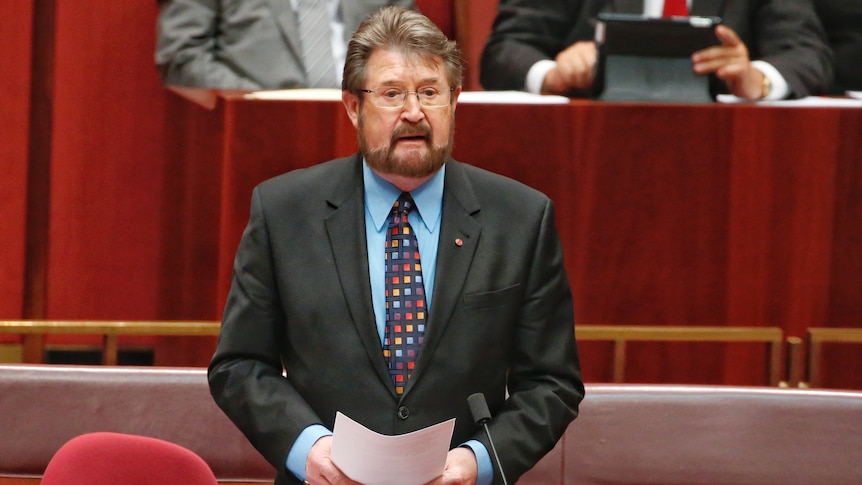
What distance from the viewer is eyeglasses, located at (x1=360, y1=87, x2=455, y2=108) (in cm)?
122

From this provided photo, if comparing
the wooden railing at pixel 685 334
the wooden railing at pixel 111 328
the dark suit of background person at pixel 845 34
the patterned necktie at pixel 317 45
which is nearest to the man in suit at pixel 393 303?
the wooden railing at pixel 685 334

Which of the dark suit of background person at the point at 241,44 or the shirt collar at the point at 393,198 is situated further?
the dark suit of background person at the point at 241,44

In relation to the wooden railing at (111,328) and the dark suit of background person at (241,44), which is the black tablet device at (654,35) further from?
the wooden railing at (111,328)

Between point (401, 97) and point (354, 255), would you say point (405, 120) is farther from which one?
point (354, 255)

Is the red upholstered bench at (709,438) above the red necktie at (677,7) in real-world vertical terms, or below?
below

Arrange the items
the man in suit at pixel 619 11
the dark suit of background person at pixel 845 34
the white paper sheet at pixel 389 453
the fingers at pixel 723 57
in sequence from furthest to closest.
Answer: the dark suit of background person at pixel 845 34 < the man in suit at pixel 619 11 < the fingers at pixel 723 57 < the white paper sheet at pixel 389 453

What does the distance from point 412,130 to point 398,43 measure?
3.8 inches

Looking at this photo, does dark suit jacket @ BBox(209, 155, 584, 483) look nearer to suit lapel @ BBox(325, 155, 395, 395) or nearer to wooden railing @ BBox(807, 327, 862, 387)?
suit lapel @ BBox(325, 155, 395, 395)

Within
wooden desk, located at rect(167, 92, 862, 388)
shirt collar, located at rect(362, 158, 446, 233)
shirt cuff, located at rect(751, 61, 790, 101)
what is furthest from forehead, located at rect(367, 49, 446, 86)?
shirt cuff, located at rect(751, 61, 790, 101)

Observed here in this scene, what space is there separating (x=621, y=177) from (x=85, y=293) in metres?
1.21

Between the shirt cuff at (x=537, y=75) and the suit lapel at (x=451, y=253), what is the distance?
2.89 ft

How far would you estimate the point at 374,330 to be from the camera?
1.23m

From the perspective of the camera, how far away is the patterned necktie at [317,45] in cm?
226

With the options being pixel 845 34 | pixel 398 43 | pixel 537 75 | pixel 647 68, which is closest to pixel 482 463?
pixel 398 43
